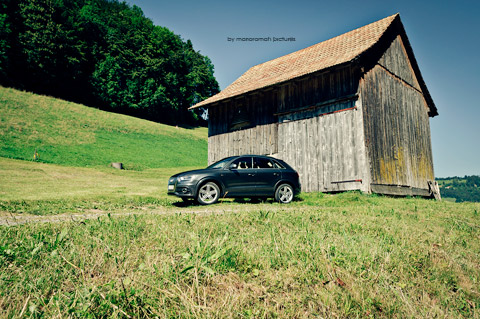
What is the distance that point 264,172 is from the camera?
11.1 m

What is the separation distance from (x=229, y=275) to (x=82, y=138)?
34195 millimetres

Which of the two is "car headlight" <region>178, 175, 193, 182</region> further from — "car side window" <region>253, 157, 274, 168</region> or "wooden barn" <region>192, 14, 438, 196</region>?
"wooden barn" <region>192, 14, 438, 196</region>

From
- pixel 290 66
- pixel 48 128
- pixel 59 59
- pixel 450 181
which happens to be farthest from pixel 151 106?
pixel 450 181

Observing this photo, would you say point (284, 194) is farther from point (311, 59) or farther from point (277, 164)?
point (311, 59)

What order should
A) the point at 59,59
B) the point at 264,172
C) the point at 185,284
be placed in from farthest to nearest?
the point at 59,59 < the point at 264,172 < the point at 185,284

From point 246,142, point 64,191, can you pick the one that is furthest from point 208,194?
point 246,142

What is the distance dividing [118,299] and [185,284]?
0.52m

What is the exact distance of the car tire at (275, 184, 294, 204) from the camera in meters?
11.2

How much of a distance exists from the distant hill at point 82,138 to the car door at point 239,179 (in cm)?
1810

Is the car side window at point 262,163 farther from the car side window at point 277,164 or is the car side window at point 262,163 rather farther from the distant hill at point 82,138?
the distant hill at point 82,138

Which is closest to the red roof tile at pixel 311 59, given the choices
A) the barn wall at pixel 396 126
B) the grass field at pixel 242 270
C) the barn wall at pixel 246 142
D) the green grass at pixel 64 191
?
the barn wall at pixel 396 126

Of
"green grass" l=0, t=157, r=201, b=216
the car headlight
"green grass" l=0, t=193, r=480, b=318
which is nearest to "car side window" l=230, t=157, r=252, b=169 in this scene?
the car headlight

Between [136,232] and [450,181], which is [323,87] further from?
[450,181]

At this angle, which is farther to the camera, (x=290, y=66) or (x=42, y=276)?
(x=290, y=66)
